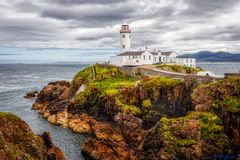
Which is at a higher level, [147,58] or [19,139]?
[147,58]

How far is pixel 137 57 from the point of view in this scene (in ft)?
334

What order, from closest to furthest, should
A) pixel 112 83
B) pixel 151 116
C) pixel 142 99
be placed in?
1. pixel 151 116
2. pixel 142 99
3. pixel 112 83

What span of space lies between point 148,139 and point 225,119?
11032 mm

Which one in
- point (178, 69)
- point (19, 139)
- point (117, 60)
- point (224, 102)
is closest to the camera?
point (19, 139)

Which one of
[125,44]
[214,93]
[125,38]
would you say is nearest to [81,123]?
[214,93]

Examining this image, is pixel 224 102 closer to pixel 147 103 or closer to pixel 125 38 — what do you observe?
pixel 147 103

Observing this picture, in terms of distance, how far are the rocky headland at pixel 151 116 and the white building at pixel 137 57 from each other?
15408mm

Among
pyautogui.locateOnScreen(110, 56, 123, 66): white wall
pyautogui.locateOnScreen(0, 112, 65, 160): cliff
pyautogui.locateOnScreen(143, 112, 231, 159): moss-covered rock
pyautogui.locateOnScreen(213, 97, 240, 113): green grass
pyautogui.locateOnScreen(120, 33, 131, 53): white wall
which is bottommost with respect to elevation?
pyautogui.locateOnScreen(143, 112, 231, 159): moss-covered rock

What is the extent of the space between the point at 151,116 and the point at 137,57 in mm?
41875

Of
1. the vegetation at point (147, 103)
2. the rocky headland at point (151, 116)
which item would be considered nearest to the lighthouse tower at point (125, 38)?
the rocky headland at point (151, 116)

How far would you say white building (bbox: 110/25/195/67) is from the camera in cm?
10162

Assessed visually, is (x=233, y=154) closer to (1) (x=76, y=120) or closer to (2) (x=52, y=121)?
(1) (x=76, y=120)

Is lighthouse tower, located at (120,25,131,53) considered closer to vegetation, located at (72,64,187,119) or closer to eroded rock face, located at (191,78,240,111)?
vegetation, located at (72,64,187,119)

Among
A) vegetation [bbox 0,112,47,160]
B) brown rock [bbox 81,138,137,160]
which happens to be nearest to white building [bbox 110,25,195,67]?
brown rock [bbox 81,138,137,160]
